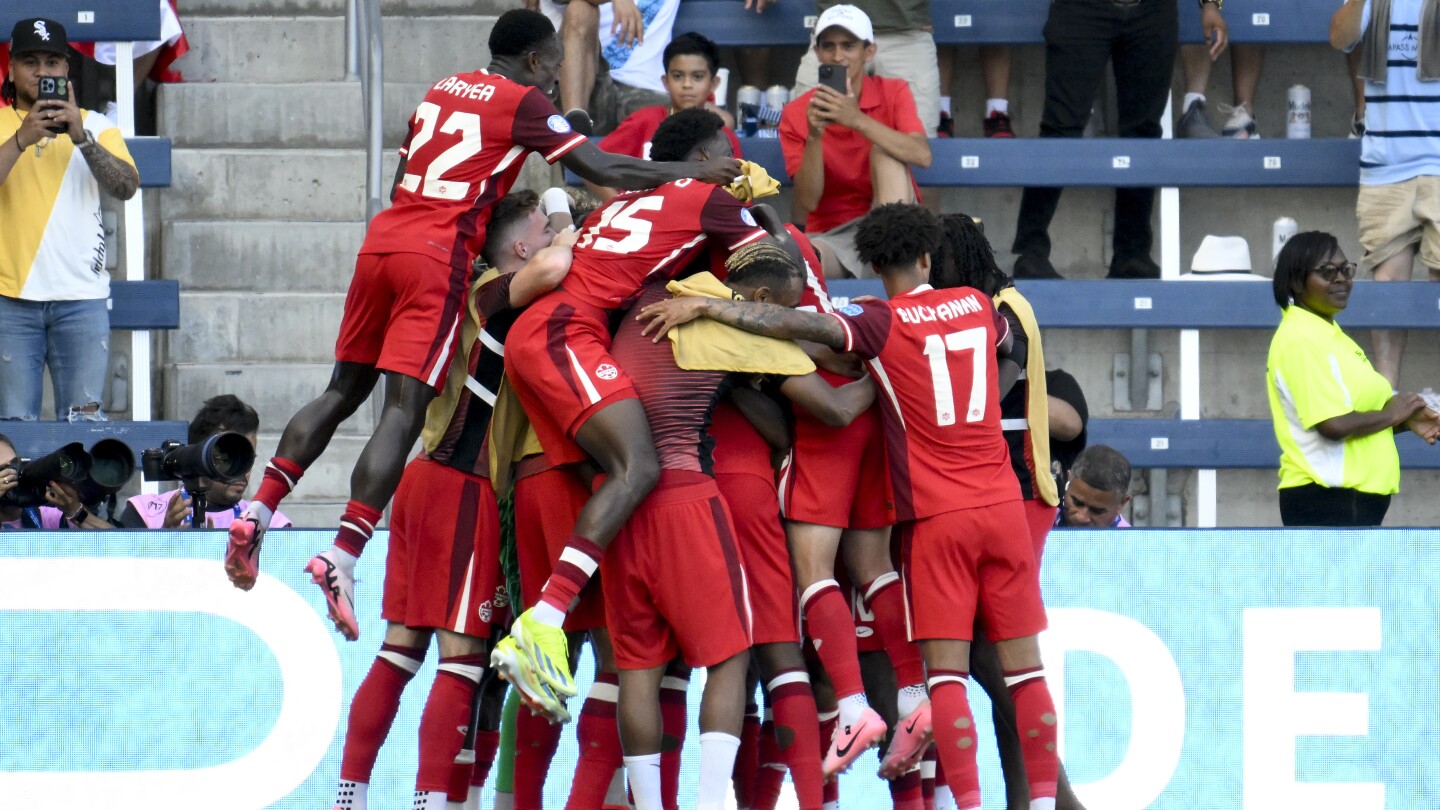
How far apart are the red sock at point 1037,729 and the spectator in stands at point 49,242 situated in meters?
4.73

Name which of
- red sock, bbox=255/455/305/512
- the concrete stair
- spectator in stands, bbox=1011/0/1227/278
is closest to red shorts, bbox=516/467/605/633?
red sock, bbox=255/455/305/512

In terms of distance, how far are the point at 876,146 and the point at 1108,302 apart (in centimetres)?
153

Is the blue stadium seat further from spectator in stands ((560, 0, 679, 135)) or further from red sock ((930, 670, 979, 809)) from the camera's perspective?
red sock ((930, 670, 979, 809))

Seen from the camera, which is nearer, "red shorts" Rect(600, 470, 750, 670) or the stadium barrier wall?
"red shorts" Rect(600, 470, 750, 670)

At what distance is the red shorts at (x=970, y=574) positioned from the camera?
5820mm

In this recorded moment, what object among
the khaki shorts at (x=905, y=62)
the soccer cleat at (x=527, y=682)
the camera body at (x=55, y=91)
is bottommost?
the soccer cleat at (x=527, y=682)

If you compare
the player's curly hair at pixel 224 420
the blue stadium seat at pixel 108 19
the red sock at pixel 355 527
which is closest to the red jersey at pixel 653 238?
the red sock at pixel 355 527

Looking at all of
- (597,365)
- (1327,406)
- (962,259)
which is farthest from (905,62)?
(597,365)

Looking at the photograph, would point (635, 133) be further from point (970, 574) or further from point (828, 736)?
point (970, 574)

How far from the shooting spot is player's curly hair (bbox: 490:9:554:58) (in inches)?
256

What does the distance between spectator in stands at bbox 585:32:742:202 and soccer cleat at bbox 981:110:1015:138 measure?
1892mm

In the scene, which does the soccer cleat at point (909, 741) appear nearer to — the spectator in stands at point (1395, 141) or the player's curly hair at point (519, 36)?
the player's curly hair at point (519, 36)

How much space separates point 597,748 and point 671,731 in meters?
0.27

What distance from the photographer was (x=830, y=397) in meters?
5.91
